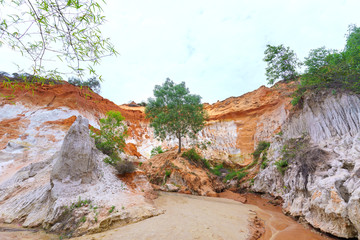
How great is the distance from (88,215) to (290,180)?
840cm

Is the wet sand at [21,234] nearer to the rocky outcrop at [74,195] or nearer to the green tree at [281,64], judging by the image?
the rocky outcrop at [74,195]

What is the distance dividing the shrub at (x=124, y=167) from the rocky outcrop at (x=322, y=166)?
7276 mm

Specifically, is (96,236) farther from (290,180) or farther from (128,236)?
(290,180)

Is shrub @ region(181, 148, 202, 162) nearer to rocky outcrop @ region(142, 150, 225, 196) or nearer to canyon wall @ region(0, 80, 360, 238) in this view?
rocky outcrop @ region(142, 150, 225, 196)

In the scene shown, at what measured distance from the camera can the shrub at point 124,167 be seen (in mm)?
8742

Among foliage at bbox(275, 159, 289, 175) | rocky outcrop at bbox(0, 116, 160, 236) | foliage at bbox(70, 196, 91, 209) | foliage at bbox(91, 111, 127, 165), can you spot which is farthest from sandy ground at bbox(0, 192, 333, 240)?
foliage at bbox(91, 111, 127, 165)

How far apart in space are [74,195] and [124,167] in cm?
281

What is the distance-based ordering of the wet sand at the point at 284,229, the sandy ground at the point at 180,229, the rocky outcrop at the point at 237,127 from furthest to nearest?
the rocky outcrop at the point at 237,127 < the wet sand at the point at 284,229 < the sandy ground at the point at 180,229

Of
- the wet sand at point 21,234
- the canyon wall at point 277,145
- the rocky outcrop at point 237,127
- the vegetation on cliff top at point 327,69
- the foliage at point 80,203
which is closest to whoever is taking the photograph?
the wet sand at point 21,234

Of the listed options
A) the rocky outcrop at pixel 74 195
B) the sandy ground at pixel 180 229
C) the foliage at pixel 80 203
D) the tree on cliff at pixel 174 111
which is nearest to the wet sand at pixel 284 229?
the sandy ground at pixel 180 229

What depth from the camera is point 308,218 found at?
576cm

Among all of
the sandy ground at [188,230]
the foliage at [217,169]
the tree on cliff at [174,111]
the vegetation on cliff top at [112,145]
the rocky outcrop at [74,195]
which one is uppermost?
the tree on cliff at [174,111]

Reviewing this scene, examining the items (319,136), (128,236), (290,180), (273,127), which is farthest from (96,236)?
(273,127)

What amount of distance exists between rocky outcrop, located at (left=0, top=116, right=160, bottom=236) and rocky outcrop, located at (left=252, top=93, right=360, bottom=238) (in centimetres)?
521
